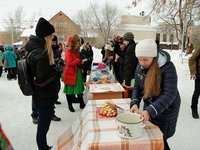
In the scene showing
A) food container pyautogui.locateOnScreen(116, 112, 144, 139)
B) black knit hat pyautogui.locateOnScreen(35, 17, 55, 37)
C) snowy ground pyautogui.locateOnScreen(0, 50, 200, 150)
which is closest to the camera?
food container pyautogui.locateOnScreen(116, 112, 144, 139)

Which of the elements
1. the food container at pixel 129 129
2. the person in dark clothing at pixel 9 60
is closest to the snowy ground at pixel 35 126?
the food container at pixel 129 129

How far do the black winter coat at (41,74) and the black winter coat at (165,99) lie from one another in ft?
3.69

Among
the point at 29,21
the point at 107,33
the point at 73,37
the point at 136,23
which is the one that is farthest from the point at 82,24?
the point at 73,37

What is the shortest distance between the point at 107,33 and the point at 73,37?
149ft

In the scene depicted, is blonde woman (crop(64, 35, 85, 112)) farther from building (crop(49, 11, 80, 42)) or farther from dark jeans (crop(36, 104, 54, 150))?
building (crop(49, 11, 80, 42))

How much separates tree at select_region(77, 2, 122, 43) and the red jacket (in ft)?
142

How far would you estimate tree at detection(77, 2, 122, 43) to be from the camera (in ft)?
160

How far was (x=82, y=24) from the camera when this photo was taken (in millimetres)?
50469

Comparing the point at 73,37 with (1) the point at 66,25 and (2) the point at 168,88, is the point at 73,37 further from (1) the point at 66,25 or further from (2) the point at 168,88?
(1) the point at 66,25

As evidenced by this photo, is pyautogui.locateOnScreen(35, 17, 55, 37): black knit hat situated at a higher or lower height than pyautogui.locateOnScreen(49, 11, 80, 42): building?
lower

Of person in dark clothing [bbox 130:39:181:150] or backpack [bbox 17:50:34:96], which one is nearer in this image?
person in dark clothing [bbox 130:39:181:150]

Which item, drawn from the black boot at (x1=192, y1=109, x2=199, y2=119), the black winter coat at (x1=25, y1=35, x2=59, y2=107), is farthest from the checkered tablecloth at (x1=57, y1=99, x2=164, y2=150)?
the black boot at (x1=192, y1=109, x2=199, y2=119)

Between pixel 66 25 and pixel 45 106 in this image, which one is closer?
pixel 45 106

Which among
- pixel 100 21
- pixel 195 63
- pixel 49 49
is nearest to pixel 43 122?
pixel 49 49
